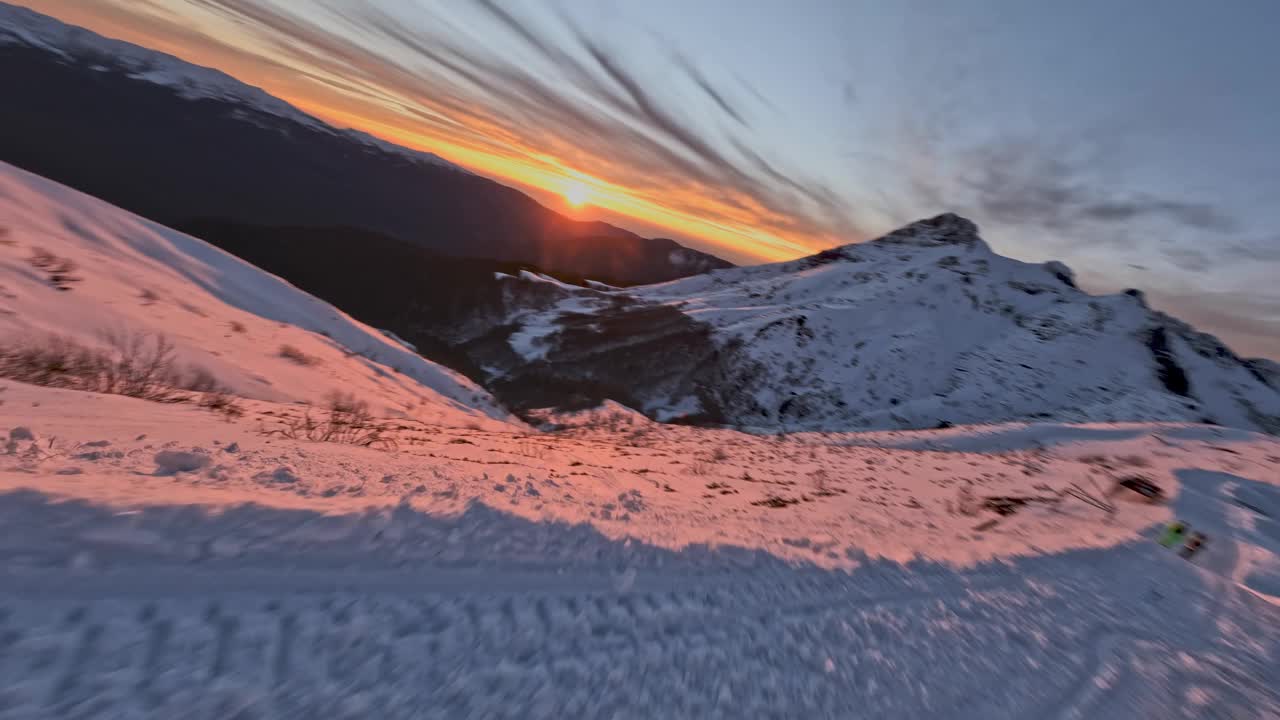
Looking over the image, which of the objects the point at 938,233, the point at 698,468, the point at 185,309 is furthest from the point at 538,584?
the point at 938,233

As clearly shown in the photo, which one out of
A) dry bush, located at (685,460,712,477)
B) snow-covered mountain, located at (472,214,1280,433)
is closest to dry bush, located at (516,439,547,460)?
dry bush, located at (685,460,712,477)

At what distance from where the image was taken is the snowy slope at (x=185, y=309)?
331 inches

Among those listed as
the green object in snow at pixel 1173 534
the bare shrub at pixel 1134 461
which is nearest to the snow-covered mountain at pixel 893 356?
the bare shrub at pixel 1134 461

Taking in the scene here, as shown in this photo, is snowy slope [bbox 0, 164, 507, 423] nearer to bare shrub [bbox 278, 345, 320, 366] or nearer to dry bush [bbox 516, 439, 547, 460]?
bare shrub [bbox 278, 345, 320, 366]

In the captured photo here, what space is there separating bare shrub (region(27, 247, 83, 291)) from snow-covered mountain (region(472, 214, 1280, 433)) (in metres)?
30.0

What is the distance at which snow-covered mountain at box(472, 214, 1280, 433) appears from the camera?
133 feet

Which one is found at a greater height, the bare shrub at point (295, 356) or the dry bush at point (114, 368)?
the dry bush at point (114, 368)

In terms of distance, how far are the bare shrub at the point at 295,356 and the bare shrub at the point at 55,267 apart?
11.9 feet

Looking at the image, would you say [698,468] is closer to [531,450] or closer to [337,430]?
[531,450]

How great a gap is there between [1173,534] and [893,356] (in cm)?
4391

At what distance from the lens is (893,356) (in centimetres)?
4784

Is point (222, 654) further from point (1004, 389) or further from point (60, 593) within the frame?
point (1004, 389)

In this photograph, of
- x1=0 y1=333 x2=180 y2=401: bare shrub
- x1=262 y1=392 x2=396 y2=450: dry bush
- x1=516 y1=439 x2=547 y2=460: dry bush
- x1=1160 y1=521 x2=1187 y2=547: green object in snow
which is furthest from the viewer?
x1=516 y1=439 x2=547 y2=460: dry bush

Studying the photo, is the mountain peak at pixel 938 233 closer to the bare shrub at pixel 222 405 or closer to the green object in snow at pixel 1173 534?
the green object in snow at pixel 1173 534
